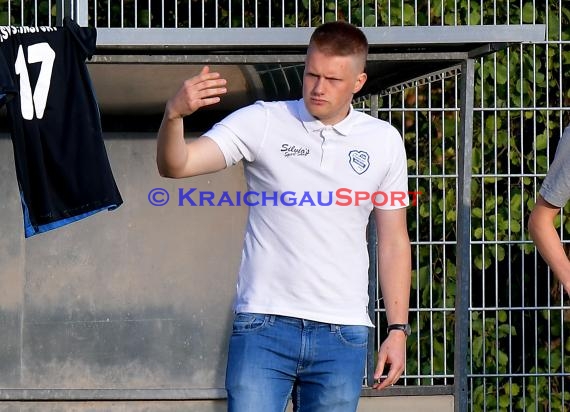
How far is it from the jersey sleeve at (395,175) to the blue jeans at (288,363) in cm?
44

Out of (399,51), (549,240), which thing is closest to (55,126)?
(399,51)

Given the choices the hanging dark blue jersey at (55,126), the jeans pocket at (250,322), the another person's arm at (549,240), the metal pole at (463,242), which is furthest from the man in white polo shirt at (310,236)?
the metal pole at (463,242)

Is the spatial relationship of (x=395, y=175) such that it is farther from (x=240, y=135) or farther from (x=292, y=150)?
(x=240, y=135)

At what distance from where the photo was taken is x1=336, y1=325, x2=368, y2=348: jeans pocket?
3.84 m

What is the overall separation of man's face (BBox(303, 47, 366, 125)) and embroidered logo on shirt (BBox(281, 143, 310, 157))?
112mm

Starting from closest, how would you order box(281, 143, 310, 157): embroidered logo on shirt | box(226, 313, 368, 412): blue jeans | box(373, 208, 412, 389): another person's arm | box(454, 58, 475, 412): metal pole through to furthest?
1. box(226, 313, 368, 412): blue jeans
2. box(281, 143, 310, 157): embroidered logo on shirt
3. box(373, 208, 412, 389): another person's arm
4. box(454, 58, 475, 412): metal pole

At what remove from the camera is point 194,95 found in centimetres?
346

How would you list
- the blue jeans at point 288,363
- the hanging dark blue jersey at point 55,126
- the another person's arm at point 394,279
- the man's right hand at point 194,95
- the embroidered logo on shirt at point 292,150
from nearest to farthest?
the man's right hand at point 194,95 → the blue jeans at point 288,363 → the embroidered logo on shirt at point 292,150 → the another person's arm at point 394,279 → the hanging dark blue jersey at point 55,126

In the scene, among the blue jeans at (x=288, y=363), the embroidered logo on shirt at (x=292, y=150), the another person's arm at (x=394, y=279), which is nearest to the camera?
the blue jeans at (x=288, y=363)

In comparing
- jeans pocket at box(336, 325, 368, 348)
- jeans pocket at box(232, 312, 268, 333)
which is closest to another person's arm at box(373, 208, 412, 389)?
jeans pocket at box(336, 325, 368, 348)

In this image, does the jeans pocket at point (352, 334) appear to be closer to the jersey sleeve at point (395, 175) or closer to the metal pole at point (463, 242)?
the jersey sleeve at point (395, 175)

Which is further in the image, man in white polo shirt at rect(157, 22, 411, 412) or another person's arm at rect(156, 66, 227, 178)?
man in white polo shirt at rect(157, 22, 411, 412)

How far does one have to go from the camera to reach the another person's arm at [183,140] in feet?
11.4

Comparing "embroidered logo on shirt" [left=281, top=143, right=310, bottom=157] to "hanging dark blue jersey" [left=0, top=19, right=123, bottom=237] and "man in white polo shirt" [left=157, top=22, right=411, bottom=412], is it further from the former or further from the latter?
"hanging dark blue jersey" [left=0, top=19, right=123, bottom=237]
